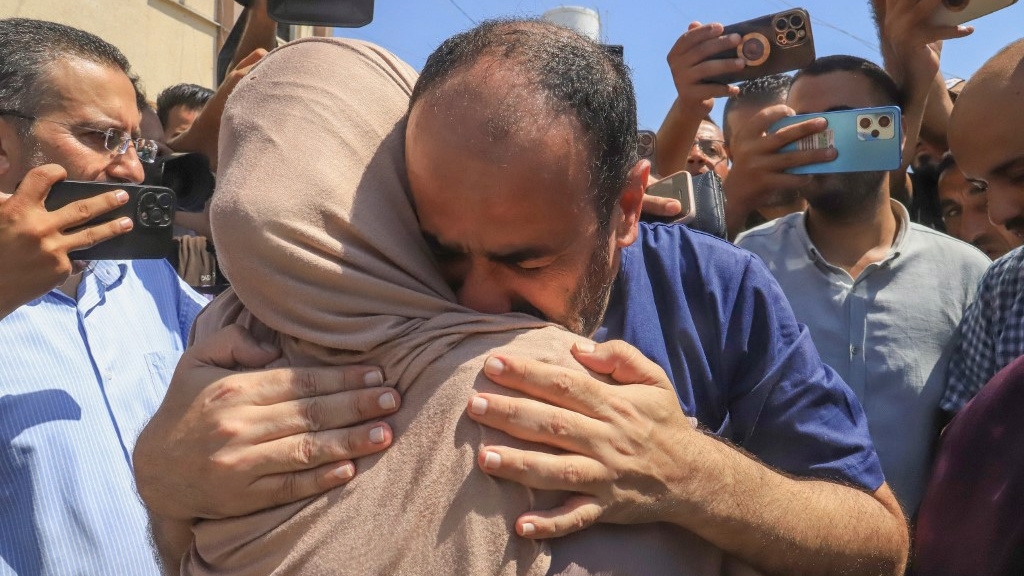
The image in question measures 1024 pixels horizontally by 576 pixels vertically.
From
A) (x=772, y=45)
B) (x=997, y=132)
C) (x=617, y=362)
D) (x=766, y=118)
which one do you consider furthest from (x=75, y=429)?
(x=997, y=132)

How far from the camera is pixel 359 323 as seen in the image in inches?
52.6

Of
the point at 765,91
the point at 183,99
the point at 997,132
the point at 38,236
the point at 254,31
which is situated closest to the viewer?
the point at 38,236

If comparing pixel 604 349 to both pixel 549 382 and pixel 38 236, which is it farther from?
pixel 38 236

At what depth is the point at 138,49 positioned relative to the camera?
1077 centimetres

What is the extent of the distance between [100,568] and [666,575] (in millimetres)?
1738

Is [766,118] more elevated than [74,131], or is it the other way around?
[766,118]

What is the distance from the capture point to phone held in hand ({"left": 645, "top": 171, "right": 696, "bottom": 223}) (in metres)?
1.99

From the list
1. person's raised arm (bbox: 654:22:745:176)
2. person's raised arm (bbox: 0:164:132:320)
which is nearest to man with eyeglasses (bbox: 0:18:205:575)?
person's raised arm (bbox: 0:164:132:320)

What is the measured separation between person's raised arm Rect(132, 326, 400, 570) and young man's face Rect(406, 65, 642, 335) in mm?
246

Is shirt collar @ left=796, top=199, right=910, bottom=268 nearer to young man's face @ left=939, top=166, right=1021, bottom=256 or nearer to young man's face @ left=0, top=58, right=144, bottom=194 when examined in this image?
young man's face @ left=939, top=166, right=1021, bottom=256

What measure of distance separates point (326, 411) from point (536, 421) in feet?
1.02

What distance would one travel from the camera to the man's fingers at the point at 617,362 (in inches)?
53.6

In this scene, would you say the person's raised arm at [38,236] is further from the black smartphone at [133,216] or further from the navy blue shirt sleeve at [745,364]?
the navy blue shirt sleeve at [745,364]

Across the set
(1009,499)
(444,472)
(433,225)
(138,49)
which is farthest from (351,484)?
(138,49)
